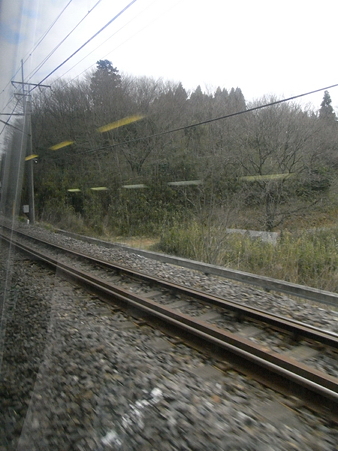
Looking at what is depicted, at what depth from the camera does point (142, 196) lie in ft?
65.9

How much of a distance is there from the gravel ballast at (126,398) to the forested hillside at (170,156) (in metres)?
7.73

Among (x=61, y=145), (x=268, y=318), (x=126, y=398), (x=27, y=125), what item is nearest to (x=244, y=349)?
(x=268, y=318)

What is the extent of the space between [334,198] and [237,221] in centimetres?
399

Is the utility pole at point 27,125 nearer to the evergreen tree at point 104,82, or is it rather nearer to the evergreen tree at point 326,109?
the evergreen tree at point 104,82

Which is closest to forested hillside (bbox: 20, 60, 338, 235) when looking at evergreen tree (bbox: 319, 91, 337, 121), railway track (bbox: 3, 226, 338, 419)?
evergreen tree (bbox: 319, 91, 337, 121)

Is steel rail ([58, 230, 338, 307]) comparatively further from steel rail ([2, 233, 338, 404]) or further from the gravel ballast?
steel rail ([2, 233, 338, 404])

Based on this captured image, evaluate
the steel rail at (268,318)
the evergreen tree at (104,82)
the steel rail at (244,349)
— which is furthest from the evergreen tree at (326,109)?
the steel rail at (244,349)

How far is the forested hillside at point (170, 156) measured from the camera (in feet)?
48.5

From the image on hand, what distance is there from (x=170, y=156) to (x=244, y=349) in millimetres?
16418

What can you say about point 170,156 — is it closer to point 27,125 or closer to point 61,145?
point 27,125

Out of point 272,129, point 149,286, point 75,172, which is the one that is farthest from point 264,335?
point 75,172

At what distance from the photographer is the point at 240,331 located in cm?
495

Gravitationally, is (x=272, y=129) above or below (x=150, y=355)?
above

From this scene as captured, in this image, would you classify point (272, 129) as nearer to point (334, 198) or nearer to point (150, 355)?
point (334, 198)
